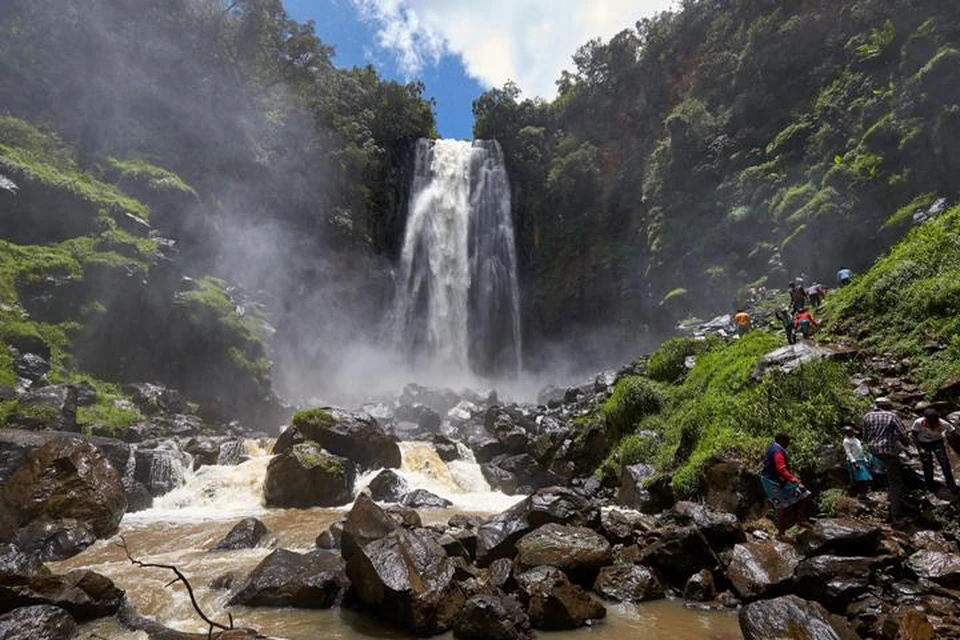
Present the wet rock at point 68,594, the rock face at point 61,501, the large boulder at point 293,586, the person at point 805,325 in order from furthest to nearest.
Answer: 1. the person at point 805,325
2. the rock face at point 61,501
3. the large boulder at point 293,586
4. the wet rock at point 68,594

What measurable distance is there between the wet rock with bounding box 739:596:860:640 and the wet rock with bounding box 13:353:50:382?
69.4 ft

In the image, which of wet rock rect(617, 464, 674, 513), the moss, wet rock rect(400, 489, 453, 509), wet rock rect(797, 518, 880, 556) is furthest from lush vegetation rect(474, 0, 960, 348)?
the moss

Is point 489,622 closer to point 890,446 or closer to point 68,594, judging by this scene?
point 68,594

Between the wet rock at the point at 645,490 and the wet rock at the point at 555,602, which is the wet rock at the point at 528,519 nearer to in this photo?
the wet rock at the point at 555,602

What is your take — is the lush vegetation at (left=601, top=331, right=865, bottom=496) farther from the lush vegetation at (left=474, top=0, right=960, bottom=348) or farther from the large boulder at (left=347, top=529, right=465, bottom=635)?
the lush vegetation at (left=474, top=0, right=960, bottom=348)

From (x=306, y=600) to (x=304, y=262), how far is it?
30.8 metres

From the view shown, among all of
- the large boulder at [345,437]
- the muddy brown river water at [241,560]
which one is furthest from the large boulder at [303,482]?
the large boulder at [345,437]

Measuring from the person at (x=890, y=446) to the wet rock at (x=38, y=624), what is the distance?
10.2 metres

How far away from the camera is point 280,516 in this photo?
42.8ft

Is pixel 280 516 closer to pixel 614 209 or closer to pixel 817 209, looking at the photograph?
pixel 817 209

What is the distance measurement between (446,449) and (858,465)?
12.9 m

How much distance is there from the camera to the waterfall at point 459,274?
37594mm

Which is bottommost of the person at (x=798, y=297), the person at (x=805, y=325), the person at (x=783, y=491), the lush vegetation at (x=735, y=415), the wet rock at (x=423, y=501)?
the person at (x=783, y=491)

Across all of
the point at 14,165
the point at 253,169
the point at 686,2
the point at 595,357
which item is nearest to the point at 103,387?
the point at 14,165
